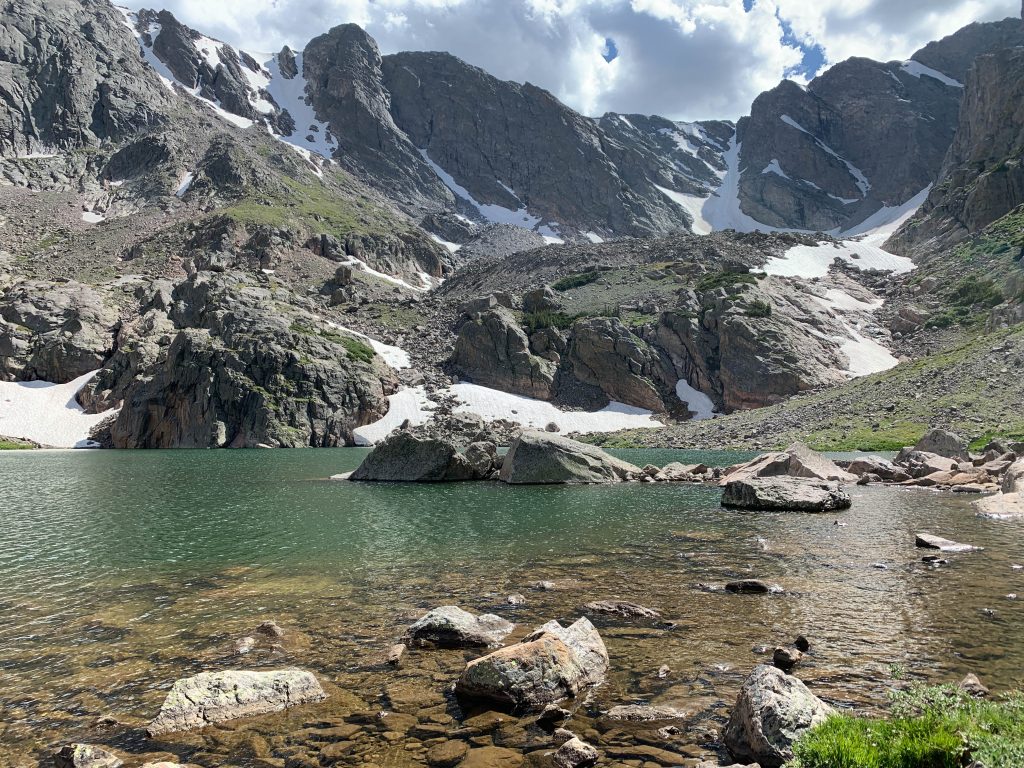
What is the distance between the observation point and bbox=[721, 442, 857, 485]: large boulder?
36938mm

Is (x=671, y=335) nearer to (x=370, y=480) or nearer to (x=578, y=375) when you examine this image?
(x=578, y=375)

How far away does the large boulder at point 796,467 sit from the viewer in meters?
36.9

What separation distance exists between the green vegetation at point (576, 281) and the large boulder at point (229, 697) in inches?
5907

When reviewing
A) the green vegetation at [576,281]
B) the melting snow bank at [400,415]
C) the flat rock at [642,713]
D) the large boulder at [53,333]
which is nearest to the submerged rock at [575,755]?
the flat rock at [642,713]

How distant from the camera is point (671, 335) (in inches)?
4902

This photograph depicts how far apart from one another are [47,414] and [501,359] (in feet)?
270

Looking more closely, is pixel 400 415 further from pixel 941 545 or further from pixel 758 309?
pixel 941 545

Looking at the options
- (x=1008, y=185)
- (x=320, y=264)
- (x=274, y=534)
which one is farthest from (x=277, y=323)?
(x=1008, y=185)

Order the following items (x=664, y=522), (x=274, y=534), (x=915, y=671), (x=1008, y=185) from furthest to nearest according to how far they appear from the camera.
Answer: (x=1008, y=185), (x=664, y=522), (x=274, y=534), (x=915, y=671)

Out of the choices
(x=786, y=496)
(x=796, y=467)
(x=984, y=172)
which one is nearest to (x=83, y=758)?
(x=786, y=496)

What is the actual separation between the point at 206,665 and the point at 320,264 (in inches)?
7060

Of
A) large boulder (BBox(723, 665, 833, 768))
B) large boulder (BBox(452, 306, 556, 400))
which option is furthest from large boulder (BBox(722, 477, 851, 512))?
large boulder (BBox(452, 306, 556, 400))

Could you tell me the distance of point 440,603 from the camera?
14477 mm

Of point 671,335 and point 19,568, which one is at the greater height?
point 671,335
